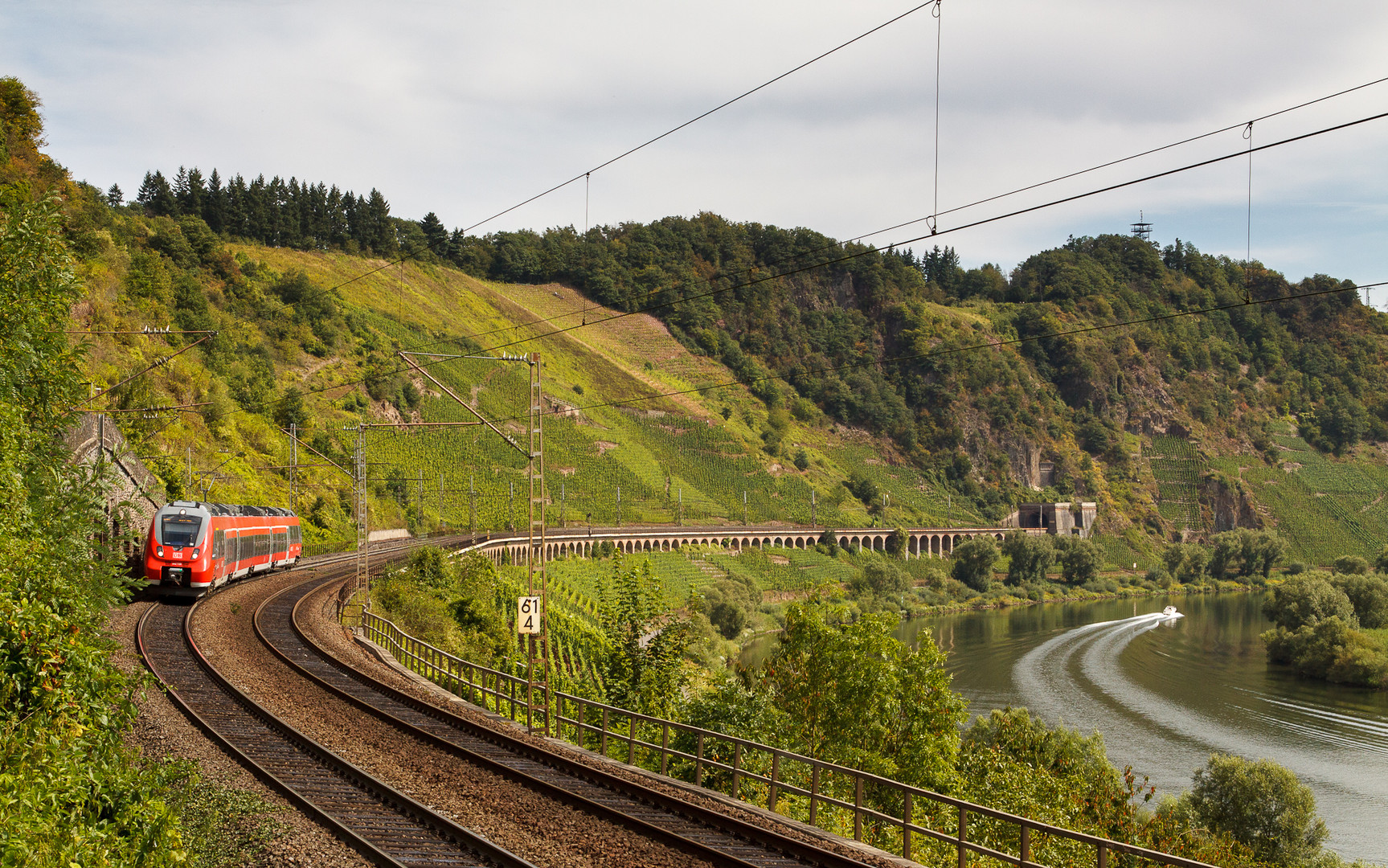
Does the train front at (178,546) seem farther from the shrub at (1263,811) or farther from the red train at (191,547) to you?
the shrub at (1263,811)

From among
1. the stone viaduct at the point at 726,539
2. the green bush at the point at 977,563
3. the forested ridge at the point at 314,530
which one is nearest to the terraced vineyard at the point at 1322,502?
the stone viaduct at the point at 726,539

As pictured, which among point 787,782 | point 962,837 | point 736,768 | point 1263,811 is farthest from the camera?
point 1263,811

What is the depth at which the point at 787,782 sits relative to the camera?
21.6 m

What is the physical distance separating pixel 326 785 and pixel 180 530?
70.7 ft

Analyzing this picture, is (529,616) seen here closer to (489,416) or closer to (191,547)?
(191,547)

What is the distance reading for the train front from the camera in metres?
33.9

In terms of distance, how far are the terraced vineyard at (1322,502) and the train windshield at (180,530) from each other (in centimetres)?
16495

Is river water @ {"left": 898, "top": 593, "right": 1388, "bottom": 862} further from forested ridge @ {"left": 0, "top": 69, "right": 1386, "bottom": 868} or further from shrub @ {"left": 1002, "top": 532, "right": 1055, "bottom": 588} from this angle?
shrub @ {"left": 1002, "top": 532, "right": 1055, "bottom": 588}

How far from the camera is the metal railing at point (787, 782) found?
39.1ft

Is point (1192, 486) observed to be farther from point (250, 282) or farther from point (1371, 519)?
point (250, 282)

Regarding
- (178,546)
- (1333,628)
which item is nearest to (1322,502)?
(1333,628)

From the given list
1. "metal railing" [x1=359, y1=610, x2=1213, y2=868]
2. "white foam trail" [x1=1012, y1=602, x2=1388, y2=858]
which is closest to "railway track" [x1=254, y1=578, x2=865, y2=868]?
"metal railing" [x1=359, y1=610, x2=1213, y2=868]

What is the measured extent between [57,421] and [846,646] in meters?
27.0

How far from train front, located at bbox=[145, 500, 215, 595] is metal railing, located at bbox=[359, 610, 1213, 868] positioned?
6.28 metres
